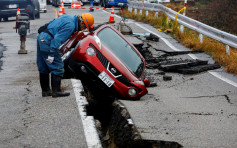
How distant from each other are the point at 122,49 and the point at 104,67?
88 cm

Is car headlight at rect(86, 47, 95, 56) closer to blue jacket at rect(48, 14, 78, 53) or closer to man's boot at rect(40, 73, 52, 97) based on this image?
blue jacket at rect(48, 14, 78, 53)

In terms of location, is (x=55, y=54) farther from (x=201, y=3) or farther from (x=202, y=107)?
(x=201, y=3)

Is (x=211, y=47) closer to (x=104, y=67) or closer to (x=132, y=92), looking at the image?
(x=132, y=92)

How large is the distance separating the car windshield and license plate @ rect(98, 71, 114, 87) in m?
0.59

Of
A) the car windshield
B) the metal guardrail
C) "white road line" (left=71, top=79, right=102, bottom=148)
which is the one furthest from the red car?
the metal guardrail

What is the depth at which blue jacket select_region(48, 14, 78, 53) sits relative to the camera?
21.7 feet

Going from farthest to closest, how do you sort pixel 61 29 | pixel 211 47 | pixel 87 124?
pixel 211 47
pixel 61 29
pixel 87 124

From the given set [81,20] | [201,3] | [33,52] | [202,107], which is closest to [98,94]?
[81,20]

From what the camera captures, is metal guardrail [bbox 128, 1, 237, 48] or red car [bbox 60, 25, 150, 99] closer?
red car [bbox 60, 25, 150, 99]

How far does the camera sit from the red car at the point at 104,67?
704 cm

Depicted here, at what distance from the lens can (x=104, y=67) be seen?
23.2ft

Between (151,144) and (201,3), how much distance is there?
34246 millimetres

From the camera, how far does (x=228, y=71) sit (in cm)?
978

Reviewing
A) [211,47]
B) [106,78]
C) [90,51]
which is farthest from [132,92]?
[211,47]
